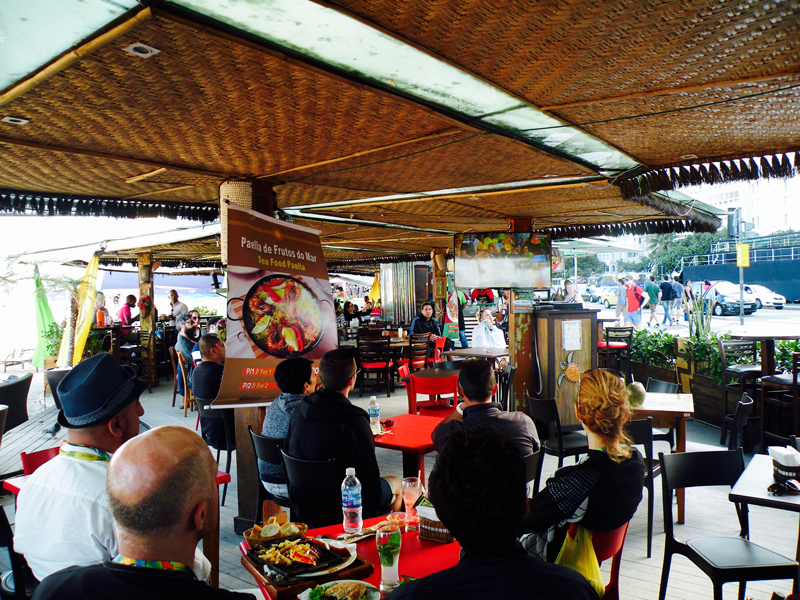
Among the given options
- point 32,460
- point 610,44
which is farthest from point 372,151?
point 32,460

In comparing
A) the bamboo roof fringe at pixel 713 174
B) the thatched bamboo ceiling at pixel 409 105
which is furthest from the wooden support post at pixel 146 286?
the bamboo roof fringe at pixel 713 174

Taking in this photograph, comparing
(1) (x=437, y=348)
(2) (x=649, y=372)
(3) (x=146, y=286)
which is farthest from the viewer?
(3) (x=146, y=286)

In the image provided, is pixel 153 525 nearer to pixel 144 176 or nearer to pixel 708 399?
pixel 144 176

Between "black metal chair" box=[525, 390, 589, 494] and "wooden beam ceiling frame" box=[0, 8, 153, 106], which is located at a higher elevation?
"wooden beam ceiling frame" box=[0, 8, 153, 106]

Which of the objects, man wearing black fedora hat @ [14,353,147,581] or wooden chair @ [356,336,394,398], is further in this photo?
wooden chair @ [356,336,394,398]

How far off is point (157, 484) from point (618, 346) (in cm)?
890

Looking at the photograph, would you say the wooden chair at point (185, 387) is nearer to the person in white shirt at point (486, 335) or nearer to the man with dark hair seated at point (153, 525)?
the person in white shirt at point (486, 335)

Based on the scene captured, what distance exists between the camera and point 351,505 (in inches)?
93.8

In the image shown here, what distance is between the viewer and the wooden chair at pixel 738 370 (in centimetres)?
605

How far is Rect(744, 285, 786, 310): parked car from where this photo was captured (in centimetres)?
2379

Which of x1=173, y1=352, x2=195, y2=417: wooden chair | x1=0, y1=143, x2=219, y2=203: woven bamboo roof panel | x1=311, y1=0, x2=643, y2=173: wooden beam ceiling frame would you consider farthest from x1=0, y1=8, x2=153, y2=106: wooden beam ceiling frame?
x1=173, y1=352, x2=195, y2=417: wooden chair

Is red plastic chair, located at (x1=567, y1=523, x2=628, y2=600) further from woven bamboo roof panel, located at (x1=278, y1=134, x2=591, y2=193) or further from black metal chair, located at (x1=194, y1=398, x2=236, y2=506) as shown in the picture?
black metal chair, located at (x1=194, y1=398, x2=236, y2=506)

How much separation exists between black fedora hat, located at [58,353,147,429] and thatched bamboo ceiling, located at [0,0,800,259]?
3.65 feet

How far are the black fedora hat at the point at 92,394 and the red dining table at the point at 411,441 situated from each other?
191cm
